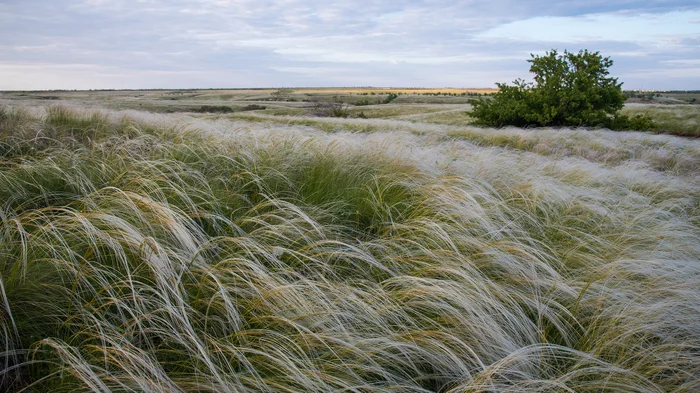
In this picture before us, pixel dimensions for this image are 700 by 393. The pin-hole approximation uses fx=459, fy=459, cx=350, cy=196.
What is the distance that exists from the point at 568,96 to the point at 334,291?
648 inches

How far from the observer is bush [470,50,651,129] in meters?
16.4

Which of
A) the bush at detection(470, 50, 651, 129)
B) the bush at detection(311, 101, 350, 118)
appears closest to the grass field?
the bush at detection(470, 50, 651, 129)

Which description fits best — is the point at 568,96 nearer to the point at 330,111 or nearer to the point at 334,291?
the point at 334,291

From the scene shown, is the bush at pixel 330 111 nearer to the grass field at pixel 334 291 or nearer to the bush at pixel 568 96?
the bush at pixel 568 96

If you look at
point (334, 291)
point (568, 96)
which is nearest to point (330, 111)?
point (568, 96)

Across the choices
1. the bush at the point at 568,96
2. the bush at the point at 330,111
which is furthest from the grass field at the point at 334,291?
the bush at the point at 330,111

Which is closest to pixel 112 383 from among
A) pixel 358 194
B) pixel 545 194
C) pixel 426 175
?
pixel 358 194

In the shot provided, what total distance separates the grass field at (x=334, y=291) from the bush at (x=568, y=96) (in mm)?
13530

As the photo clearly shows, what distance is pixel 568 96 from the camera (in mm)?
16234

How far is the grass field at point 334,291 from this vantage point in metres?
1.80

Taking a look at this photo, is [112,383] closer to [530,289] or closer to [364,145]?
[530,289]

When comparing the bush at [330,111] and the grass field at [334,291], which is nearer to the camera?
the grass field at [334,291]

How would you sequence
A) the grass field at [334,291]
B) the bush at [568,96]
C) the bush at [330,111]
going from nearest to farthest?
1. the grass field at [334,291]
2. the bush at [568,96]
3. the bush at [330,111]

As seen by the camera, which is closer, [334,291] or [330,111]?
[334,291]
